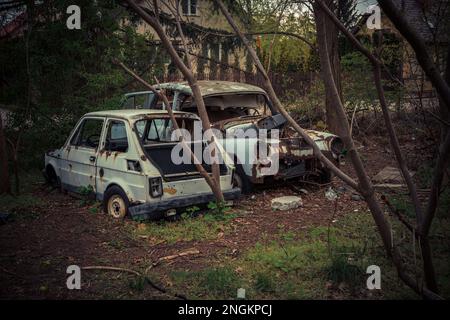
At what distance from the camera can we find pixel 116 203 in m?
6.55

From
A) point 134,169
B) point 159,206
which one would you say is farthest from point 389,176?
point 134,169

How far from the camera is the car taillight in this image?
19.7ft

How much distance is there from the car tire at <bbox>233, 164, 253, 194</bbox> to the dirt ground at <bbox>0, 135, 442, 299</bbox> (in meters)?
0.16

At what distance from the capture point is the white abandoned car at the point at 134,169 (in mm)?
6078

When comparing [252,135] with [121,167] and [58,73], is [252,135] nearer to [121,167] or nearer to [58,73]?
[121,167]

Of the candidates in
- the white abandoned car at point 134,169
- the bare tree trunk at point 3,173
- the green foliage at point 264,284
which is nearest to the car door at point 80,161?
the white abandoned car at point 134,169

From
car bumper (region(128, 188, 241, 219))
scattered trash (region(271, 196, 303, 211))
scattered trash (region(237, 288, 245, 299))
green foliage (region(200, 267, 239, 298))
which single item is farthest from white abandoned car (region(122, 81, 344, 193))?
scattered trash (region(237, 288, 245, 299))

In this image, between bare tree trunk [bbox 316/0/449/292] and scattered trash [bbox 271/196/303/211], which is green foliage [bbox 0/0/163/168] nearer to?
scattered trash [bbox 271/196/303/211]

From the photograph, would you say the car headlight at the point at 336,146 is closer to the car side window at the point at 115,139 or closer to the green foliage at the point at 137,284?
the car side window at the point at 115,139

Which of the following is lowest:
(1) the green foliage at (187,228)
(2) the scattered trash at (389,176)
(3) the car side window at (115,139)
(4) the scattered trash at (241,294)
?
(4) the scattered trash at (241,294)

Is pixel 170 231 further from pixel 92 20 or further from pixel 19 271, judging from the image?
pixel 92 20

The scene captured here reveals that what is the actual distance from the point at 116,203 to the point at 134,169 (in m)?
0.73
